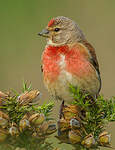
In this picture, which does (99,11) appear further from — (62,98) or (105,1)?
(62,98)

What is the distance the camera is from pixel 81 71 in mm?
3475

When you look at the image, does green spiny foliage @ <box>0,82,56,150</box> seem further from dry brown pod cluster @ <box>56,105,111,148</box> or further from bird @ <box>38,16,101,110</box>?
bird @ <box>38,16,101,110</box>

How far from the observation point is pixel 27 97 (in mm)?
1906

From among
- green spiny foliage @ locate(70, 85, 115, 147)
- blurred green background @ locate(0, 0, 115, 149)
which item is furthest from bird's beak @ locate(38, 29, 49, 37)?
green spiny foliage @ locate(70, 85, 115, 147)

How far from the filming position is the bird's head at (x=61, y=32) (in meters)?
3.89

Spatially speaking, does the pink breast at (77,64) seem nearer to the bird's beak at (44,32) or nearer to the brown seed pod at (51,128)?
the bird's beak at (44,32)

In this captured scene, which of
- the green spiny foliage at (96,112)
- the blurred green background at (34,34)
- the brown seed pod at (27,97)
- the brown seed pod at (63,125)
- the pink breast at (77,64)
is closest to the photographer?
the brown seed pod at (27,97)

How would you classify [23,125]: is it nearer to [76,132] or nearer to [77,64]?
[76,132]

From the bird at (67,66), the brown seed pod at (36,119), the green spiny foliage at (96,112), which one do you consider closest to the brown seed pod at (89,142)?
the green spiny foliage at (96,112)

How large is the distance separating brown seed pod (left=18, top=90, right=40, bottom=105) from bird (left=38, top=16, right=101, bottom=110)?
1.42 m

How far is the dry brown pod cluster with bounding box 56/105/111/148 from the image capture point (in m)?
1.90

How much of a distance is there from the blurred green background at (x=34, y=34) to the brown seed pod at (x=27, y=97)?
9.92 feet

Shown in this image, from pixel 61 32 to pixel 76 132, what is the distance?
7.02ft

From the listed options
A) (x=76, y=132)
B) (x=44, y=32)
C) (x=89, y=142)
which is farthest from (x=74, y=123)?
(x=44, y=32)
